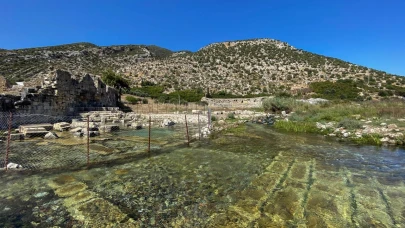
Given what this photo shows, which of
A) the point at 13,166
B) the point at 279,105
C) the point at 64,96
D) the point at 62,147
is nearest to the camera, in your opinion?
the point at 13,166

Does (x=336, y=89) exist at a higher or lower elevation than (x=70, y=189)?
higher

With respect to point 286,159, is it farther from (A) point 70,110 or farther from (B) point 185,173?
(A) point 70,110

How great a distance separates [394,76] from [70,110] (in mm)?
72302

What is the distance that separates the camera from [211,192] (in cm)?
564

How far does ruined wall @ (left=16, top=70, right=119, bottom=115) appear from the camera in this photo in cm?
1702

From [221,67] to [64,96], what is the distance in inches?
1951

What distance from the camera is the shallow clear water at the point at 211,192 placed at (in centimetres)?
434

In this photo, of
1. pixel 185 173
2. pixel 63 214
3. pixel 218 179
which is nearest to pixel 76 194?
pixel 63 214

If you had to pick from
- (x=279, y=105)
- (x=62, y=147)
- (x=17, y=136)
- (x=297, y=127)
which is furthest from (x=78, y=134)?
(x=279, y=105)

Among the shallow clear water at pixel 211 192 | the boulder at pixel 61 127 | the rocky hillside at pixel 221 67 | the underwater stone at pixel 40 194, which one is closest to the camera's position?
the shallow clear water at pixel 211 192

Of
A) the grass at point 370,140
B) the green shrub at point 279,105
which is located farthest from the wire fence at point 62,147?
the green shrub at point 279,105

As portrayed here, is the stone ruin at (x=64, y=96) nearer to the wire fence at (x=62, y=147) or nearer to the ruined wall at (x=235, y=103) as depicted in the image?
the wire fence at (x=62, y=147)

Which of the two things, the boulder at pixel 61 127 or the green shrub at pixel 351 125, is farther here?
the green shrub at pixel 351 125

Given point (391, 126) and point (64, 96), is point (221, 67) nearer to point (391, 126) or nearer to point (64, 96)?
point (64, 96)
